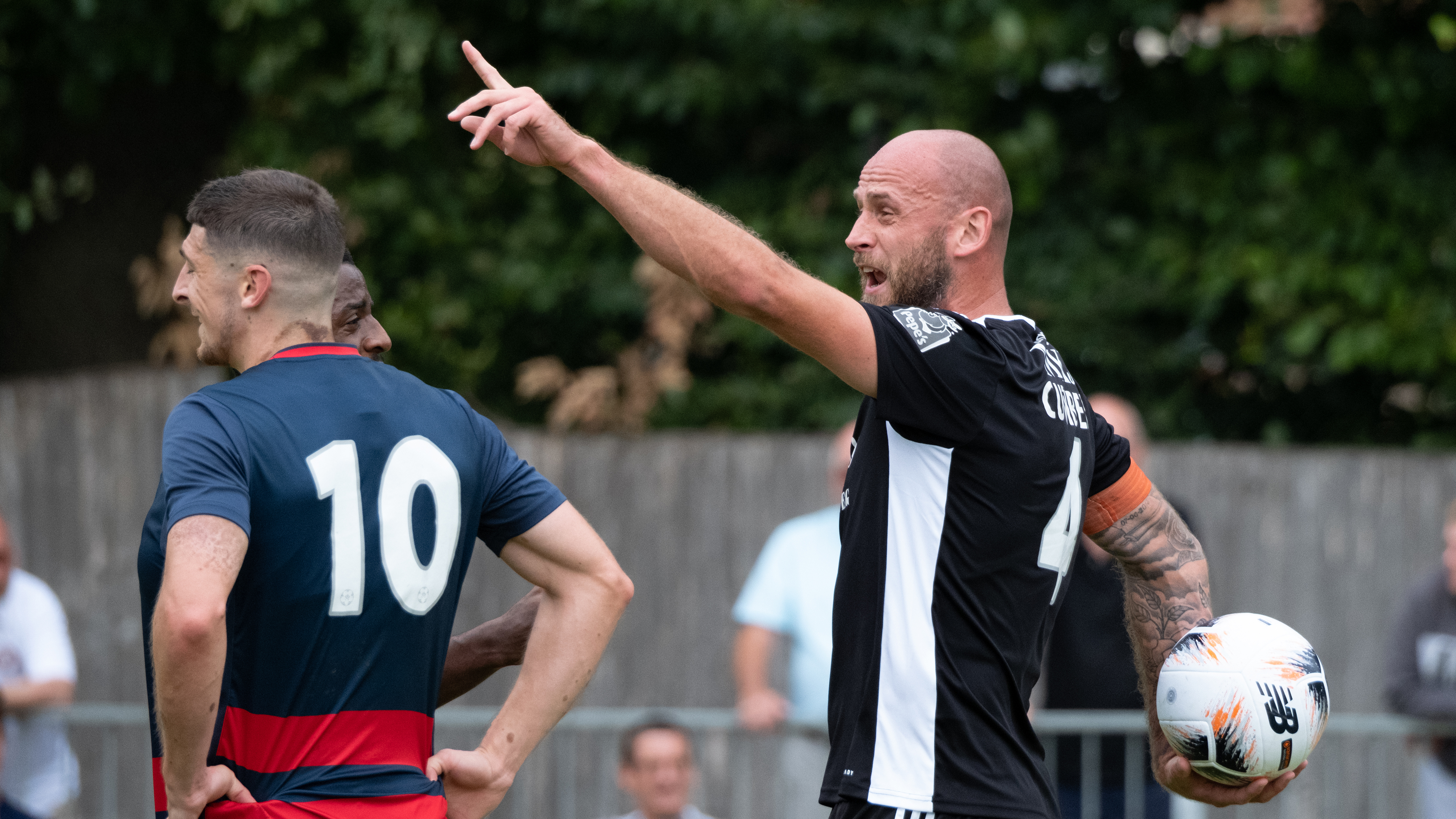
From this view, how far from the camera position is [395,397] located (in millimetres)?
2889

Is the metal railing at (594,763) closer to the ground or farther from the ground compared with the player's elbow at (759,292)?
closer to the ground

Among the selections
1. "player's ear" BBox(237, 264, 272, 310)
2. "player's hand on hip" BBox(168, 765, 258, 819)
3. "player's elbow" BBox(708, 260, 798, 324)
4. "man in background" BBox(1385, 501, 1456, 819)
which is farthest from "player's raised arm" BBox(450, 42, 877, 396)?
"man in background" BBox(1385, 501, 1456, 819)

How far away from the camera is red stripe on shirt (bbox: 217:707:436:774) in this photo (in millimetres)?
2746

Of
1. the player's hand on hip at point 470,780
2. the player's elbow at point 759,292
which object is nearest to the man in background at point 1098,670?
the player's hand on hip at point 470,780

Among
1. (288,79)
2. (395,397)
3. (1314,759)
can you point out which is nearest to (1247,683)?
(395,397)

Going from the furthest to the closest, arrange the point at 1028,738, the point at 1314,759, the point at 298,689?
the point at 1314,759 → the point at 1028,738 → the point at 298,689

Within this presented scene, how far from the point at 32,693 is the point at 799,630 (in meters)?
3.27

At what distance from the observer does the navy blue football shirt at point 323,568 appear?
2.69 metres

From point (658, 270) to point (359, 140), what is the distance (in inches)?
72.8

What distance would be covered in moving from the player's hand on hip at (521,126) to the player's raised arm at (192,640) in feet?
2.81

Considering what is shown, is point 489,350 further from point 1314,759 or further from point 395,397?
point 395,397

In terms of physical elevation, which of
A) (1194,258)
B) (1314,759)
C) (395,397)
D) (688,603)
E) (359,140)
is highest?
(359,140)

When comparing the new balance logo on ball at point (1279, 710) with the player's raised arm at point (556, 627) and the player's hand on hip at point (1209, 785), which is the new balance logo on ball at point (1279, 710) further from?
the player's raised arm at point (556, 627)

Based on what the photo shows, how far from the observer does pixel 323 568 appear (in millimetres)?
2725
